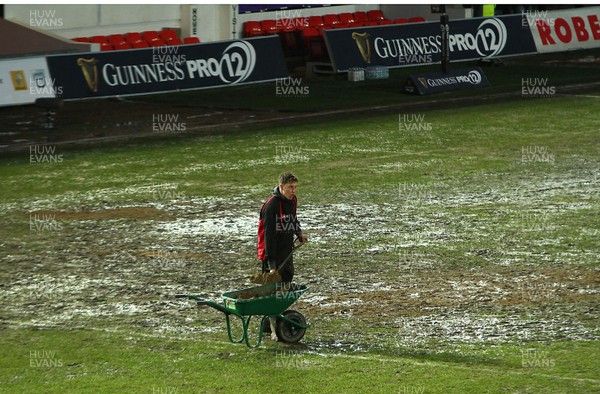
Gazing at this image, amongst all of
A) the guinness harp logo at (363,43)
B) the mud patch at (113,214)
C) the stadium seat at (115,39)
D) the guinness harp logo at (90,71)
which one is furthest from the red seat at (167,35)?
the mud patch at (113,214)

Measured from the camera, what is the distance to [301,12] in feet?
156

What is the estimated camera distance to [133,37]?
39438mm

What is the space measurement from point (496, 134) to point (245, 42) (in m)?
10.1

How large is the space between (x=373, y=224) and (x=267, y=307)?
24.2ft

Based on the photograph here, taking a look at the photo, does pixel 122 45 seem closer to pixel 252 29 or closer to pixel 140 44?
pixel 140 44

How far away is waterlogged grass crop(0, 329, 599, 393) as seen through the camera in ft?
39.0

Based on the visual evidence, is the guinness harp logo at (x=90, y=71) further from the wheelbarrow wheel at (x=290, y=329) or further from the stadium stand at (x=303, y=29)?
the wheelbarrow wheel at (x=290, y=329)

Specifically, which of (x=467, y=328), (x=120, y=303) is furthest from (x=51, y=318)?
(x=467, y=328)

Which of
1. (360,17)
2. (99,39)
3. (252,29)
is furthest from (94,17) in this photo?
(360,17)

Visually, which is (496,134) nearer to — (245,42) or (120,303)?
(245,42)

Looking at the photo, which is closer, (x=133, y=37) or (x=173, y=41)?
(x=133, y=37)

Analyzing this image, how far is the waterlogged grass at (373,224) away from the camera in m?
12.3

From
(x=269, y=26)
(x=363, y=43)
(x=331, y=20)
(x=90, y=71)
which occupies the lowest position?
(x=90, y=71)

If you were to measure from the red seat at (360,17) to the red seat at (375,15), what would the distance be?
25 cm
